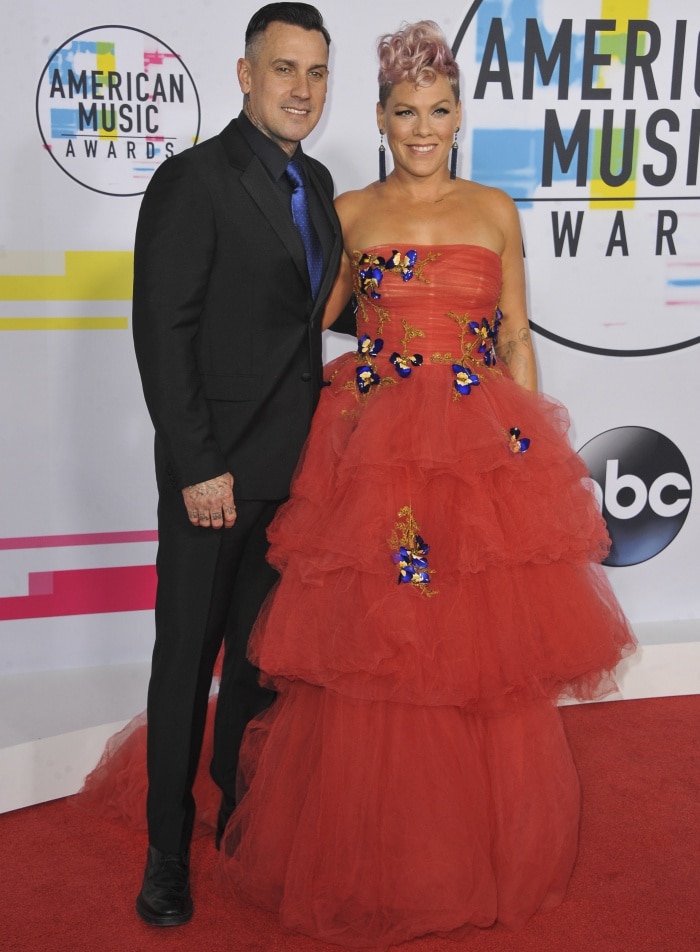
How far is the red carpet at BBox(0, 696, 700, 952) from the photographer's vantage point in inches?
91.3

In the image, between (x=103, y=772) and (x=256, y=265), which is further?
(x=103, y=772)

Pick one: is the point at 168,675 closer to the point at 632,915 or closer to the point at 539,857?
the point at 539,857

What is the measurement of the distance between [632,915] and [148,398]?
5.20 feet

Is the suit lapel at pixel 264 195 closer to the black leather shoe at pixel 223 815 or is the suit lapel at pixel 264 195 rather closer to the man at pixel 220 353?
the man at pixel 220 353

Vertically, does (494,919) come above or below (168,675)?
below

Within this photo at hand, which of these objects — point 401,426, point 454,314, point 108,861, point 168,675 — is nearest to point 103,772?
point 108,861

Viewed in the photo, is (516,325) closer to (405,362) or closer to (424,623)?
(405,362)

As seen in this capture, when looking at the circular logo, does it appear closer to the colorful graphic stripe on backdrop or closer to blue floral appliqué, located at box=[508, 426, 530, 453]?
the colorful graphic stripe on backdrop

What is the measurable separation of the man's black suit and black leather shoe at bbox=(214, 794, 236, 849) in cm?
25

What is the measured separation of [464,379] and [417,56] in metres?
0.73

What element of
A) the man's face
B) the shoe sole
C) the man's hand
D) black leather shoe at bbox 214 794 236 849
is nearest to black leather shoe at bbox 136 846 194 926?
the shoe sole

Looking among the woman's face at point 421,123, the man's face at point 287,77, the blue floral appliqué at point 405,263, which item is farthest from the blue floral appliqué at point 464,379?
the man's face at point 287,77

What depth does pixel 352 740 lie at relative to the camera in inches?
90.5

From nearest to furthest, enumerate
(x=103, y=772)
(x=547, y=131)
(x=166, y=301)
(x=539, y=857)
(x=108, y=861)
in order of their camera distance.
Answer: (x=166, y=301) < (x=539, y=857) < (x=108, y=861) < (x=103, y=772) < (x=547, y=131)
